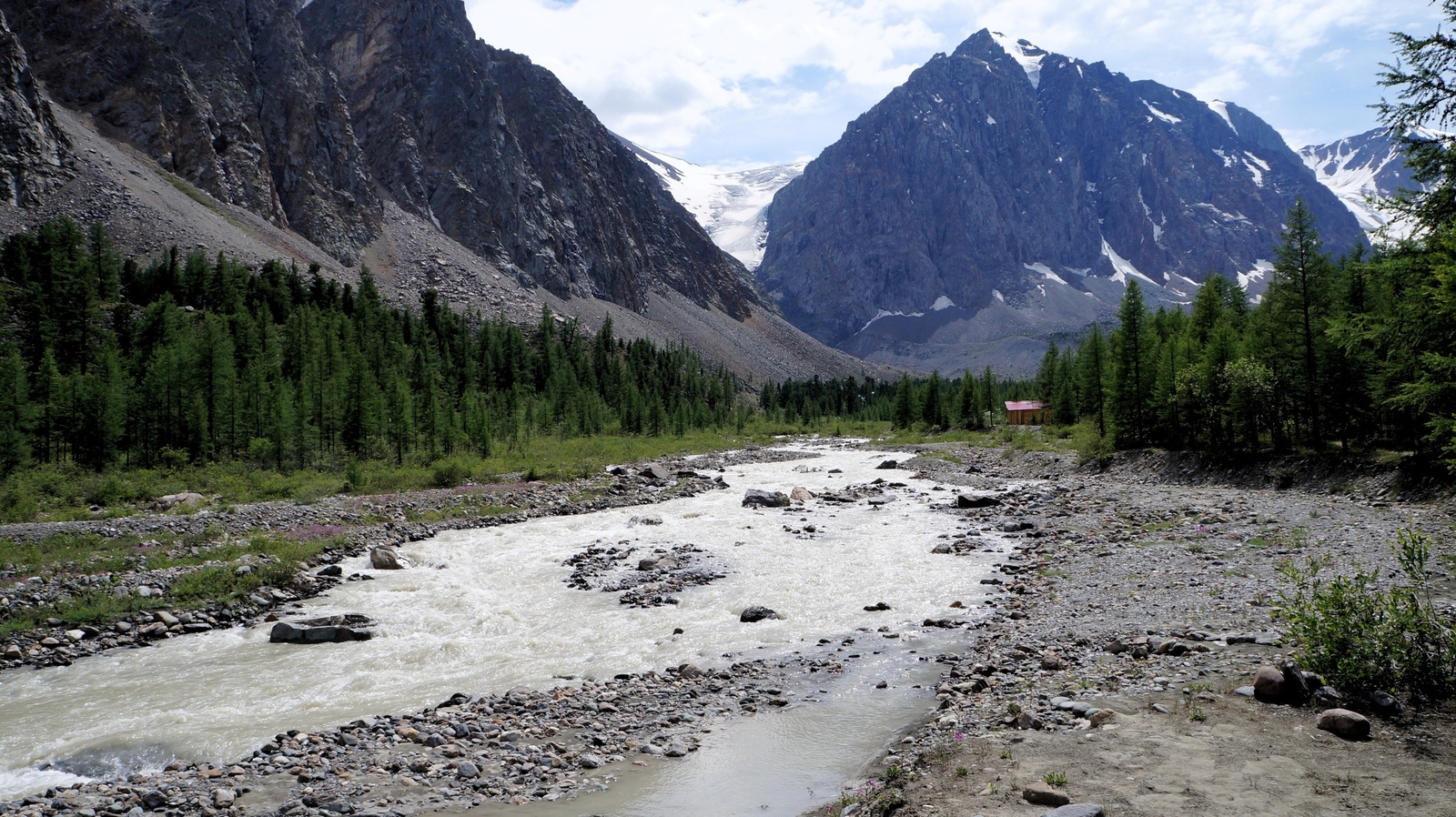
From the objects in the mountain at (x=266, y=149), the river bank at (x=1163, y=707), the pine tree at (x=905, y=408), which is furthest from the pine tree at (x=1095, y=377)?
the mountain at (x=266, y=149)

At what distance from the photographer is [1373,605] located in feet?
27.3

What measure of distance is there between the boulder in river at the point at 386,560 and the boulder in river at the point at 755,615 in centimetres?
1303

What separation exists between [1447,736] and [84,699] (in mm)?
20286

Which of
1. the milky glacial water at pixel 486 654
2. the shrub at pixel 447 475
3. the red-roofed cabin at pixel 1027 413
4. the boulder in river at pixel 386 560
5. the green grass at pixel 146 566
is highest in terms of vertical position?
the red-roofed cabin at pixel 1027 413

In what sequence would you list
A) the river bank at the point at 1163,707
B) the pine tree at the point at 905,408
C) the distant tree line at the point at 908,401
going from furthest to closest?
the pine tree at the point at 905,408 → the distant tree line at the point at 908,401 → the river bank at the point at 1163,707

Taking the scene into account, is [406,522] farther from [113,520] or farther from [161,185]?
[161,185]

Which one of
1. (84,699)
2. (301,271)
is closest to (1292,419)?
(84,699)

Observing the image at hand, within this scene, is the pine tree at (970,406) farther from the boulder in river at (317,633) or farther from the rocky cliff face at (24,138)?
the rocky cliff face at (24,138)

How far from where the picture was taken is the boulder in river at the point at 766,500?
3684 cm

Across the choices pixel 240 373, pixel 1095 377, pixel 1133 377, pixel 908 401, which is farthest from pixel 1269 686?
pixel 908 401

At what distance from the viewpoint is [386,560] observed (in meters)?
22.8

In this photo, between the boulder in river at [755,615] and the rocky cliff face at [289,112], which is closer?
the boulder in river at [755,615]

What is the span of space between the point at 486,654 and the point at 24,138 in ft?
404

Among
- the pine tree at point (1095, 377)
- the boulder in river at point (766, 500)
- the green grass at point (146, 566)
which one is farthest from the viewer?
the pine tree at point (1095, 377)
